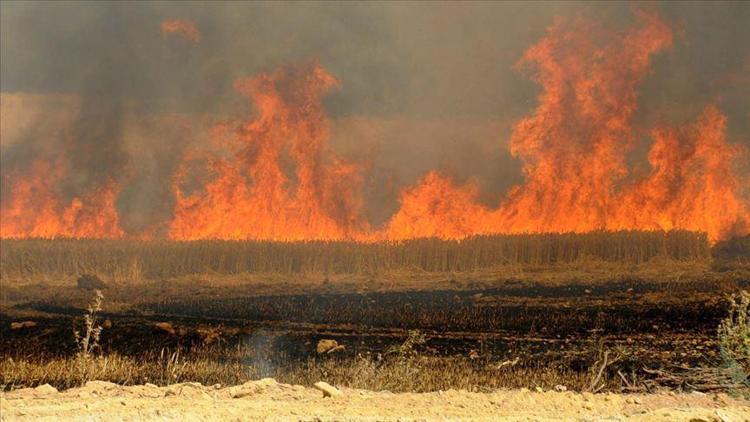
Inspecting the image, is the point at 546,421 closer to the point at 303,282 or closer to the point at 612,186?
the point at 303,282

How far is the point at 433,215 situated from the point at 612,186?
5772 millimetres

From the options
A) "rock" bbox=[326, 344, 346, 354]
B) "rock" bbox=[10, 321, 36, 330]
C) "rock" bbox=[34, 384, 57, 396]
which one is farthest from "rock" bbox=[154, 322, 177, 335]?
"rock" bbox=[34, 384, 57, 396]

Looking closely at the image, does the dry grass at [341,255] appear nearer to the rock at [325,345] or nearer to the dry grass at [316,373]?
the rock at [325,345]

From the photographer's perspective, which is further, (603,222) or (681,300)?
(603,222)

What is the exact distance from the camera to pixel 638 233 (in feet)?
90.5

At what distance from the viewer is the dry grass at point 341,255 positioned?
27.4 m

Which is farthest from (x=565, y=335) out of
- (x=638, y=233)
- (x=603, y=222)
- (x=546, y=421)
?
(x=603, y=222)

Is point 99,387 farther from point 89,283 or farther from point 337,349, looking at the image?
point 89,283

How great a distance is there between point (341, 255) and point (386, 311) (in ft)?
27.8

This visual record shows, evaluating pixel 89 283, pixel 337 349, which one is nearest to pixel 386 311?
pixel 337 349

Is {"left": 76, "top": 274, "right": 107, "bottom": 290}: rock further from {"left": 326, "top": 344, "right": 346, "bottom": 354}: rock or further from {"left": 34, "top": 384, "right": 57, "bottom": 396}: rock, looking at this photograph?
{"left": 34, "top": 384, "right": 57, "bottom": 396}: rock

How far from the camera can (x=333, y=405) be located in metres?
9.73

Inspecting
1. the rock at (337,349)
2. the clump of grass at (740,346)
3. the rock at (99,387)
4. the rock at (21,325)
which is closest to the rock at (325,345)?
the rock at (337,349)

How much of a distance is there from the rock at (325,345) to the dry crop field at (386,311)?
0.37 ft
